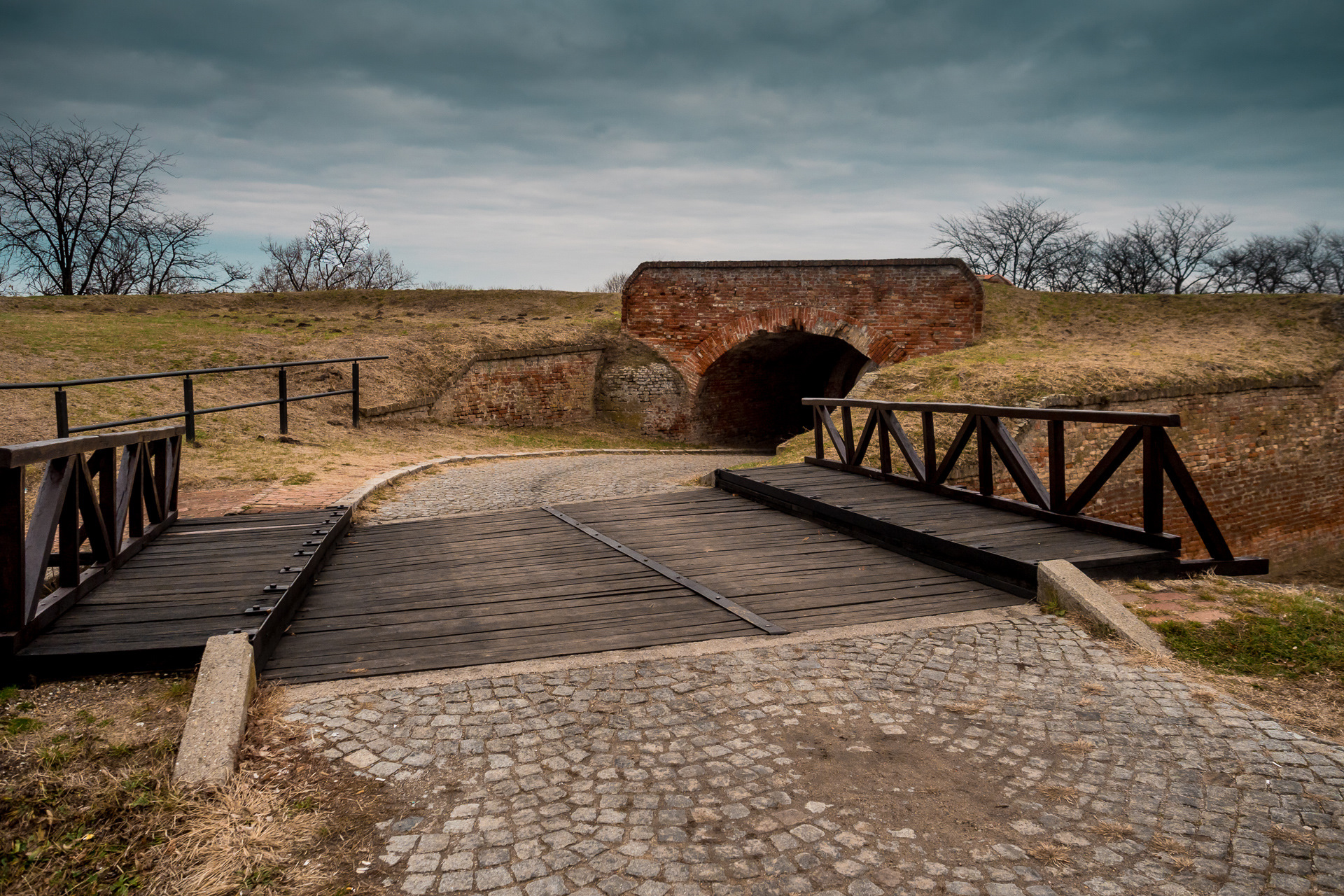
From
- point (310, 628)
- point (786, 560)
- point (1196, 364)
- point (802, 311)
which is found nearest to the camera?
point (310, 628)

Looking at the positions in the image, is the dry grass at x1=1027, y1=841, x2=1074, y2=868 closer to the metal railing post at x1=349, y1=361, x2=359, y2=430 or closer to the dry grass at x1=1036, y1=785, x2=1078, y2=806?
the dry grass at x1=1036, y1=785, x2=1078, y2=806

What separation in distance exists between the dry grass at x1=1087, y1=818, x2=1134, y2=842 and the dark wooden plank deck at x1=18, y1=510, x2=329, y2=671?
3.52 meters

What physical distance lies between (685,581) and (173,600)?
2.85 meters

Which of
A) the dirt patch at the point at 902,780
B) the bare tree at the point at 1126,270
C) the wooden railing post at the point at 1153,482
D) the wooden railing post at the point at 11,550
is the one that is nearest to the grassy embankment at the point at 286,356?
the wooden railing post at the point at 11,550

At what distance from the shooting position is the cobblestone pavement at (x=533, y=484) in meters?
9.21

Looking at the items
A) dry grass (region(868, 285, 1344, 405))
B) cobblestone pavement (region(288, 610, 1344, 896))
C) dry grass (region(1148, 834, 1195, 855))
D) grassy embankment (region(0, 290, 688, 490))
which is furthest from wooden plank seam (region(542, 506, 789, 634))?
dry grass (region(868, 285, 1344, 405))

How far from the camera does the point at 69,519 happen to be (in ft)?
14.1

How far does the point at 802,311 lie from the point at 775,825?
17.9m

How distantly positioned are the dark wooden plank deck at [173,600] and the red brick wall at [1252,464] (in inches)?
414

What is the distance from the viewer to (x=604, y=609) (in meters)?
5.07

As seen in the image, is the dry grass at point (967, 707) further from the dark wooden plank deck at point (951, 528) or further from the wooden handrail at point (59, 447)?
the wooden handrail at point (59, 447)

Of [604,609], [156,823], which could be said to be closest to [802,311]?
[604,609]

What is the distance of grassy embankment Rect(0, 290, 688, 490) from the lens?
36.8 ft

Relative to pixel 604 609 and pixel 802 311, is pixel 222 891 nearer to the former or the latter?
pixel 604 609
